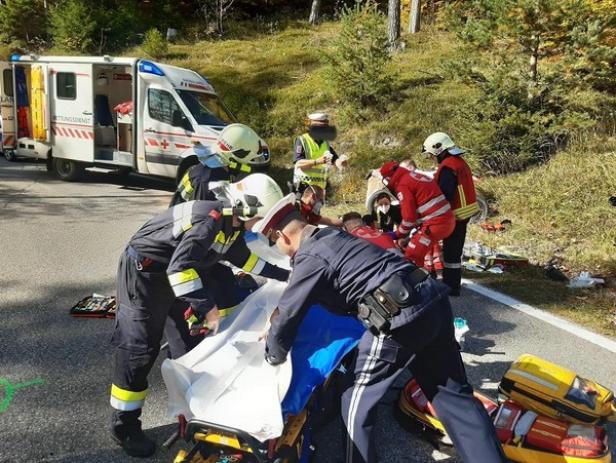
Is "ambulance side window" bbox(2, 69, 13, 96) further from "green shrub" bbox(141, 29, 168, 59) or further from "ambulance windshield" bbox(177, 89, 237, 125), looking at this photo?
"green shrub" bbox(141, 29, 168, 59)

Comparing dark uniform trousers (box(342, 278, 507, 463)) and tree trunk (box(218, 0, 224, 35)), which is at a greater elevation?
tree trunk (box(218, 0, 224, 35))

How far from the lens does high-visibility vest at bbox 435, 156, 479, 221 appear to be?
570 cm

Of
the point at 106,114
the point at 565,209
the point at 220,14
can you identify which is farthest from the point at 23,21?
the point at 565,209

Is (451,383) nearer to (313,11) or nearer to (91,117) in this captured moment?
(91,117)

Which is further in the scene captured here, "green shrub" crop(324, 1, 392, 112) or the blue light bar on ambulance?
"green shrub" crop(324, 1, 392, 112)

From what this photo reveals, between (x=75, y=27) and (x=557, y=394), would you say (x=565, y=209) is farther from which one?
(x=75, y=27)

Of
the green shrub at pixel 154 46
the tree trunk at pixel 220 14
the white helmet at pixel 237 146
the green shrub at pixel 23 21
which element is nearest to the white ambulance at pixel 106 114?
the white helmet at pixel 237 146

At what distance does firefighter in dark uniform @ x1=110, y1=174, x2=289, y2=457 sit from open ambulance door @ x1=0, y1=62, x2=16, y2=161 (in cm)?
1222

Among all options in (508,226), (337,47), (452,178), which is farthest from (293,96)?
(452,178)

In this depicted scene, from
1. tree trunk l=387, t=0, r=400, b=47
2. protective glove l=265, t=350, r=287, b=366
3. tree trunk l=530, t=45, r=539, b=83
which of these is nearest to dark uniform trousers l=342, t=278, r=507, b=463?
protective glove l=265, t=350, r=287, b=366

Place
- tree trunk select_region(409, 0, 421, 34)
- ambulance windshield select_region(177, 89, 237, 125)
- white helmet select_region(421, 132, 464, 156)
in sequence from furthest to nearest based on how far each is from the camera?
tree trunk select_region(409, 0, 421, 34) < ambulance windshield select_region(177, 89, 237, 125) < white helmet select_region(421, 132, 464, 156)

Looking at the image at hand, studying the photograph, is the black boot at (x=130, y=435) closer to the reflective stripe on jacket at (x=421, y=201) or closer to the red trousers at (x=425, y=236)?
the red trousers at (x=425, y=236)

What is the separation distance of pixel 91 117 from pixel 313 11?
17.1 metres

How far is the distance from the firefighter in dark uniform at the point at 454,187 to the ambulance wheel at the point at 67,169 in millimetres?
9527
